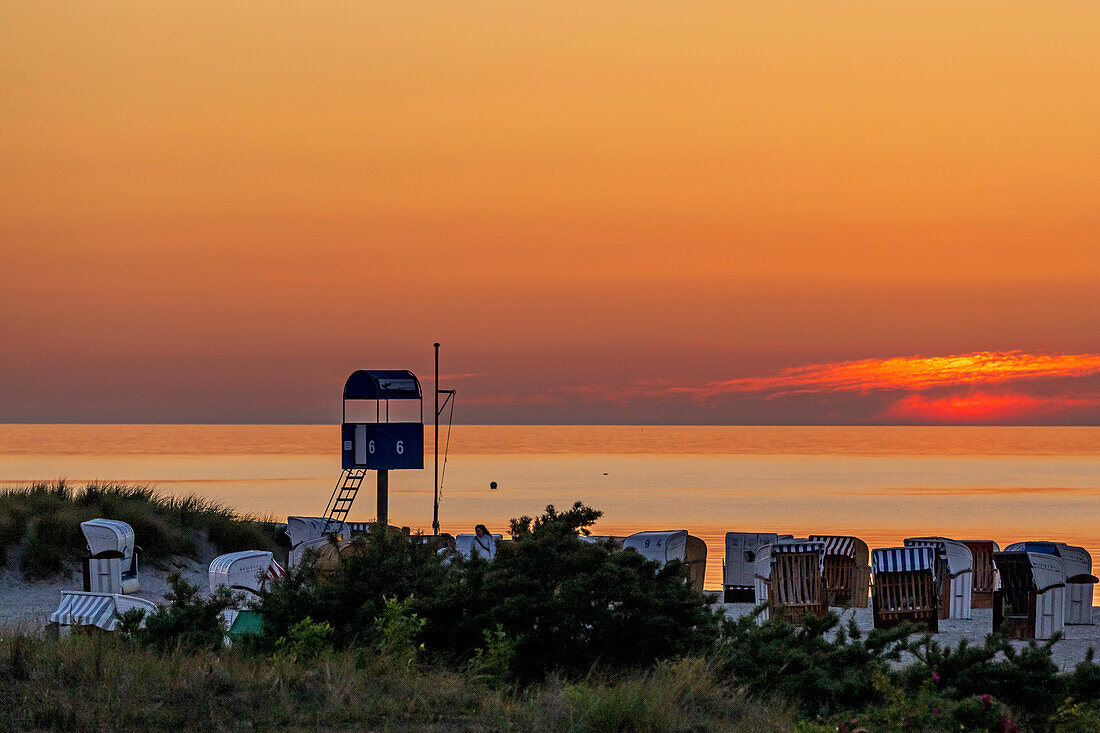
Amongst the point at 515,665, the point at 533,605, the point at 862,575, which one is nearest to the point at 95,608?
the point at 515,665

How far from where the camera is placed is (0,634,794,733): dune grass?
7945mm

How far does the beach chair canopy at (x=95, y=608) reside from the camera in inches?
536

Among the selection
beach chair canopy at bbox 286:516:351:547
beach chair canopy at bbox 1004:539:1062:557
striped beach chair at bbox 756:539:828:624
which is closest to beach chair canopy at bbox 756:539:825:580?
striped beach chair at bbox 756:539:828:624

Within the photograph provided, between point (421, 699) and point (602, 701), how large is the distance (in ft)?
3.98

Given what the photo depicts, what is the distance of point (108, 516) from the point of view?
77.0 feet

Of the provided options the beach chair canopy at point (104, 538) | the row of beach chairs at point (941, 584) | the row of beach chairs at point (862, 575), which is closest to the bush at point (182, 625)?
the row of beach chairs at point (862, 575)

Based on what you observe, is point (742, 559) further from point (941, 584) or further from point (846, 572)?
point (941, 584)

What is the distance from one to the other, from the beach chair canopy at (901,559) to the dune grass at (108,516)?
12.7 meters

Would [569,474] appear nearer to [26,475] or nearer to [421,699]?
[26,475]

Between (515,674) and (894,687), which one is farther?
(515,674)

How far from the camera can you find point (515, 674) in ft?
34.4

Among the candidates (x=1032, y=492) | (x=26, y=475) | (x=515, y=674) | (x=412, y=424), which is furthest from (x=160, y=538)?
(x=26, y=475)

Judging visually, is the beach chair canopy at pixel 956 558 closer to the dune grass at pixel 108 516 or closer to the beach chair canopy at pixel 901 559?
the beach chair canopy at pixel 901 559

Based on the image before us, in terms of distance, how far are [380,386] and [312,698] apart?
26011 millimetres
